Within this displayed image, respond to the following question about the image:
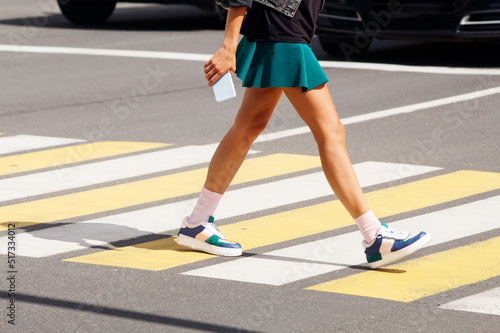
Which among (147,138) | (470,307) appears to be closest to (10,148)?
(147,138)

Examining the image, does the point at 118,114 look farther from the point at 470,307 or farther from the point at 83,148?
the point at 470,307

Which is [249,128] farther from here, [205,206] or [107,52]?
[107,52]

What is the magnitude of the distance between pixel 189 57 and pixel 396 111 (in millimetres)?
4176

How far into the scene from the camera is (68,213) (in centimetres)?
586

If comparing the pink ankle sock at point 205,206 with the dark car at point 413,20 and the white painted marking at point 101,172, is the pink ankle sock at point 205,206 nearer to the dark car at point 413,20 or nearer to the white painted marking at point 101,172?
the white painted marking at point 101,172

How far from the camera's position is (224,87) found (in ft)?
15.3

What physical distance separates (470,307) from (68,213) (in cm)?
251

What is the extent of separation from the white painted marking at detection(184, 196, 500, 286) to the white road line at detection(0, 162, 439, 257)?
0.75m

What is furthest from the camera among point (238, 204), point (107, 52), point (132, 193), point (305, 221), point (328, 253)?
point (107, 52)

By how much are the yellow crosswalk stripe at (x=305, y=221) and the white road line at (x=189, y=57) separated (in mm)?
4736

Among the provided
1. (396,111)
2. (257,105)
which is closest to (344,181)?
(257,105)

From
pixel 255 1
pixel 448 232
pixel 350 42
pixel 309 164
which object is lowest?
pixel 448 232

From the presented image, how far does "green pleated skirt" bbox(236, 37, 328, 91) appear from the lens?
4.70 metres

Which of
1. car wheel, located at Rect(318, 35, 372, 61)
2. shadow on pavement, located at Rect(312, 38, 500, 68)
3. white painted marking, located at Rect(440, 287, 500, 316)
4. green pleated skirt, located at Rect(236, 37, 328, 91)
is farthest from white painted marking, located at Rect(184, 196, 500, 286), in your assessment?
car wheel, located at Rect(318, 35, 372, 61)
